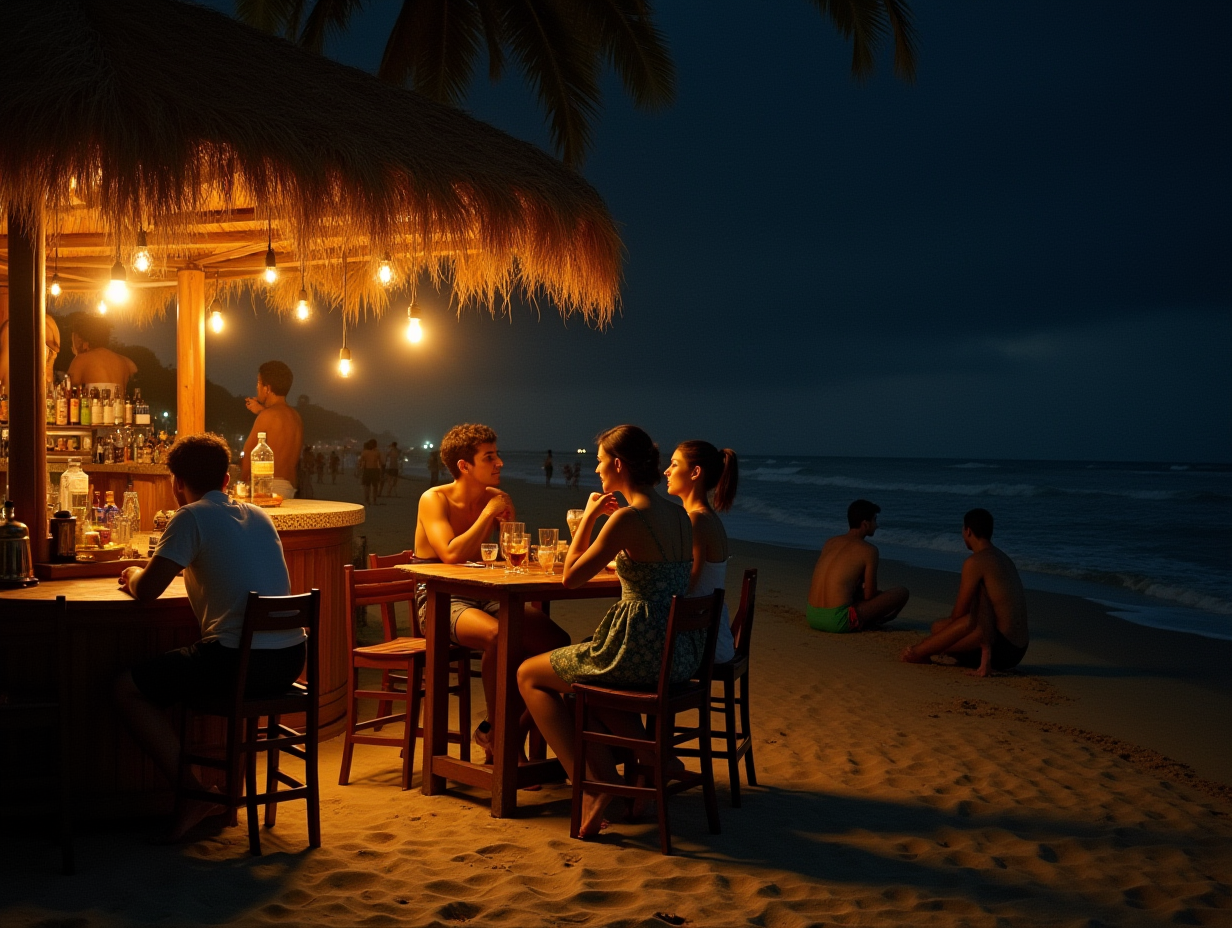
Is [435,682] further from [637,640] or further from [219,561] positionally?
[219,561]

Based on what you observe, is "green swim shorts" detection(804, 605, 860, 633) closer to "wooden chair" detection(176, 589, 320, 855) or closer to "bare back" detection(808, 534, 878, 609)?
"bare back" detection(808, 534, 878, 609)

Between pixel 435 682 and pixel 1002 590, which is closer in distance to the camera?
pixel 435 682

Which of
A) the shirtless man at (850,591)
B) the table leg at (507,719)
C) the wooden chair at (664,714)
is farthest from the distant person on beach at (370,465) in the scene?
the wooden chair at (664,714)

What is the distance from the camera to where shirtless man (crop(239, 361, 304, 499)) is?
7.56 m

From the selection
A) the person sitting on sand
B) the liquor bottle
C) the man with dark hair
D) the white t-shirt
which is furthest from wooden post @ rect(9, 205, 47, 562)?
the person sitting on sand

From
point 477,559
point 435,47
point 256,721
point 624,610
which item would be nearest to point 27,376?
point 256,721

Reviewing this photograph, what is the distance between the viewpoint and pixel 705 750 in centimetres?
435

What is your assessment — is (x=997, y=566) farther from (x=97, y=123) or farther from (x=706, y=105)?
(x=706, y=105)

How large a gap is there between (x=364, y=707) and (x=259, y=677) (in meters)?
2.67

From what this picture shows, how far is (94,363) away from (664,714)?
659 centimetres

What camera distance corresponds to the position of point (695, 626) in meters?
4.29

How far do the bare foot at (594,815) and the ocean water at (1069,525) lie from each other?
8983mm

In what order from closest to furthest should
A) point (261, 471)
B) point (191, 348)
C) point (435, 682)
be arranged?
1. point (435, 682)
2. point (261, 471)
3. point (191, 348)

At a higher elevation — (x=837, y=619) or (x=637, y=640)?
(x=637, y=640)
